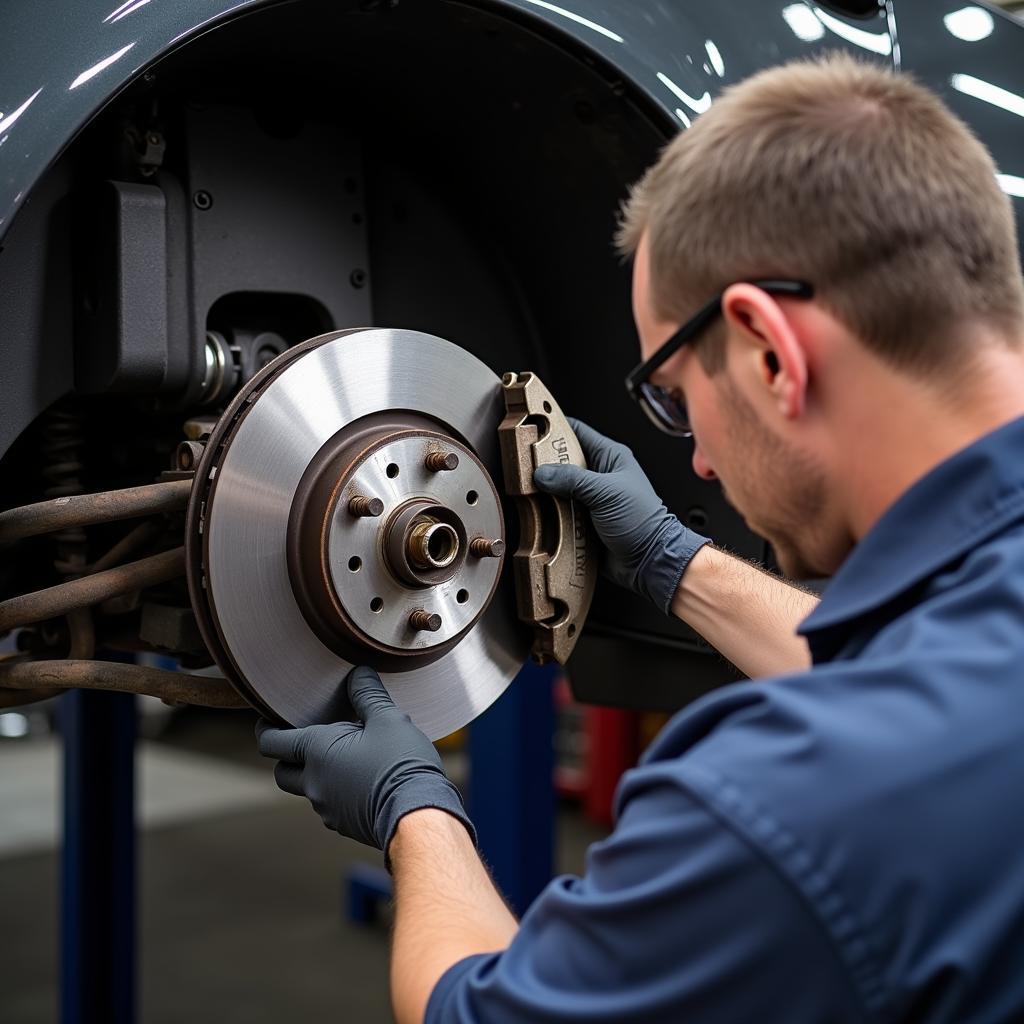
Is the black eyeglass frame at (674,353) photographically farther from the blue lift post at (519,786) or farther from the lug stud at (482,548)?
the blue lift post at (519,786)

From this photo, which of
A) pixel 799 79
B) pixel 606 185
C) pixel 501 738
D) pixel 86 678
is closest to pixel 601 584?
pixel 606 185

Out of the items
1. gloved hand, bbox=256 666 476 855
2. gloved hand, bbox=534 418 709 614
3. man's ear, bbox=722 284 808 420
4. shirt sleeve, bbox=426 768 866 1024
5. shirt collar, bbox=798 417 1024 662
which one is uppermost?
gloved hand, bbox=534 418 709 614

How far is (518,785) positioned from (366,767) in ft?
4.99

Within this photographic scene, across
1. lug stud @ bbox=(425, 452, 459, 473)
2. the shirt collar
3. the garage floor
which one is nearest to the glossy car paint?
lug stud @ bbox=(425, 452, 459, 473)

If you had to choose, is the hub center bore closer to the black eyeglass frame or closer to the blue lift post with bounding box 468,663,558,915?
the black eyeglass frame

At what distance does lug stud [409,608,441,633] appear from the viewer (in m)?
0.92

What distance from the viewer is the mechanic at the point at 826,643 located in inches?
18.9

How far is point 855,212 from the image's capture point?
1.93ft

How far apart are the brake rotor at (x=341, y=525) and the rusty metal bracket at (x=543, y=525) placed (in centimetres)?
4

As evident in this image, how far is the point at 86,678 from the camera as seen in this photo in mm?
921

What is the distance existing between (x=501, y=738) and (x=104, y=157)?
1.61 meters

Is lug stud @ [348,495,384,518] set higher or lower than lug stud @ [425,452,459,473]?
lower

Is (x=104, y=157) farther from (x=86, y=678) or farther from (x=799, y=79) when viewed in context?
(x=799, y=79)

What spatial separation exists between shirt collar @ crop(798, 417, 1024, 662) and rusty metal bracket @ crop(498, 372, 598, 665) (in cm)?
42
